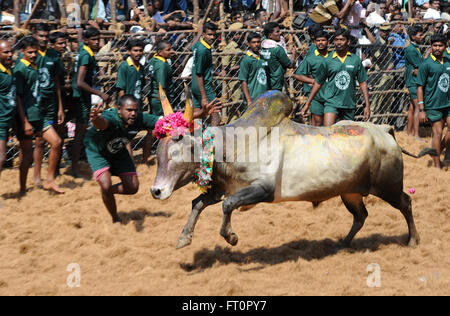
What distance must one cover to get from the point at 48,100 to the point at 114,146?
1.86 metres

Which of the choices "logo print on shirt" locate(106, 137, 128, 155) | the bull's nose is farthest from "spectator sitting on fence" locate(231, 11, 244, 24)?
the bull's nose

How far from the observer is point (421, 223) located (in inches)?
264

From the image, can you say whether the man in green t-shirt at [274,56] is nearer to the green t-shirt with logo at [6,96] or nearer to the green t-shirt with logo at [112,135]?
the green t-shirt with logo at [112,135]

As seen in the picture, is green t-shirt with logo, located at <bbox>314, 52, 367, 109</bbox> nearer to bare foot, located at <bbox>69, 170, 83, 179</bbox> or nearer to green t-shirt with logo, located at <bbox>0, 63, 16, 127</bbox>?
bare foot, located at <bbox>69, 170, 83, 179</bbox>

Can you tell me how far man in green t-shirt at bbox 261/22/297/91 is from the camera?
8688 millimetres

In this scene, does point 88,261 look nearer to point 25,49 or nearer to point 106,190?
point 106,190

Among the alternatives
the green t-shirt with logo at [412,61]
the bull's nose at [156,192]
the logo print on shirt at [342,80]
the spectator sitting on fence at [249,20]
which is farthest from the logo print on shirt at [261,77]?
the bull's nose at [156,192]

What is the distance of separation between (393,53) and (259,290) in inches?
288

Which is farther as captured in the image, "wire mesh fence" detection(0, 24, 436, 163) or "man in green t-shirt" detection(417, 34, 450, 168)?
"wire mesh fence" detection(0, 24, 436, 163)

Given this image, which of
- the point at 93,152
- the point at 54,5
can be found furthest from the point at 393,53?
the point at 93,152

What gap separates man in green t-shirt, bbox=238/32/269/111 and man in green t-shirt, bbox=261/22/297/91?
0.08 m

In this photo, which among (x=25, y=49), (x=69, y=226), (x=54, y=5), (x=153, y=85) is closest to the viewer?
(x=69, y=226)

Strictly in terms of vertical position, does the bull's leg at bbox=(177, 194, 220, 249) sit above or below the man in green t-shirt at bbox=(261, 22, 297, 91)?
below

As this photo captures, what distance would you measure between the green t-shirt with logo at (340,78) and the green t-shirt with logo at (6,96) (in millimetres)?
3669
